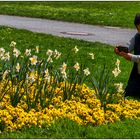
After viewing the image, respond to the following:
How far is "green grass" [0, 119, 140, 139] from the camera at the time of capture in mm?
6500

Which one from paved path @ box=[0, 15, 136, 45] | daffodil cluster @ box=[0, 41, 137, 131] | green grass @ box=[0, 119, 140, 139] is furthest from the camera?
paved path @ box=[0, 15, 136, 45]

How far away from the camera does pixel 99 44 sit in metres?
15.3

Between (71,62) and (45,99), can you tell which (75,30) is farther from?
(45,99)

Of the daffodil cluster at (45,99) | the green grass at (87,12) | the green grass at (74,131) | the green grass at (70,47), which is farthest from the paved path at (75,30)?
the green grass at (74,131)

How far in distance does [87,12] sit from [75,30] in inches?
228

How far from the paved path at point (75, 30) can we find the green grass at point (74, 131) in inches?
378

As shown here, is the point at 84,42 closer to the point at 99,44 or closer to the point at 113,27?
the point at 99,44

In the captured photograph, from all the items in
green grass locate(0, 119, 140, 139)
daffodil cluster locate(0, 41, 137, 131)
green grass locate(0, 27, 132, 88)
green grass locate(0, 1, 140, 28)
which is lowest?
green grass locate(0, 1, 140, 28)

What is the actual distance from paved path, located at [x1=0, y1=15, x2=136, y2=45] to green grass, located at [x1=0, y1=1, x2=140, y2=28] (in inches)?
38.8

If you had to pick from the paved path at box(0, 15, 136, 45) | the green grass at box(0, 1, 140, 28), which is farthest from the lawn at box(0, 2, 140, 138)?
the paved path at box(0, 15, 136, 45)

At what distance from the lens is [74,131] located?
22.0ft

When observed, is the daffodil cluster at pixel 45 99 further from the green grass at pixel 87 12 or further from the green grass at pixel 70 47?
the green grass at pixel 87 12

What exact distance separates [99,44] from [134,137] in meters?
8.67

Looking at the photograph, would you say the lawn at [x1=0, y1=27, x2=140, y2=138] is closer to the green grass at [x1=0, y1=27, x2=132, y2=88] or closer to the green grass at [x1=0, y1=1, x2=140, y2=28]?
the green grass at [x1=0, y1=27, x2=132, y2=88]
